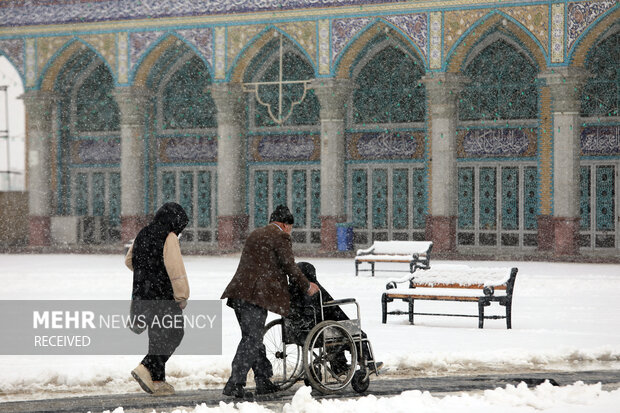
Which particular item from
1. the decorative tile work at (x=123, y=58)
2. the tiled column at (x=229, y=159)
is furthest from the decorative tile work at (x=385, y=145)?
the decorative tile work at (x=123, y=58)

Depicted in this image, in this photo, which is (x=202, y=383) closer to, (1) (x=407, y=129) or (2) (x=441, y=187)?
(2) (x=441, y=187)

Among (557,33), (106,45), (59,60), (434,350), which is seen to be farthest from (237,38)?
(434,350)

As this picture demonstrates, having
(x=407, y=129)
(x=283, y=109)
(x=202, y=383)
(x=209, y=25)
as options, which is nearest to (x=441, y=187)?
(x=407, y=129)

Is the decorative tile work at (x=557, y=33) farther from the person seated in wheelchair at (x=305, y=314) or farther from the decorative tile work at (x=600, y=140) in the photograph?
the person seated in wheelchair at (x=305, y=314)

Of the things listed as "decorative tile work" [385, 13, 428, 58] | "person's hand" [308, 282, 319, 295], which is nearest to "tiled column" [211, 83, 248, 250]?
"decorative tile work" [385, 13, 428, 58]

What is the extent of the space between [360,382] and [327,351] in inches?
12.7

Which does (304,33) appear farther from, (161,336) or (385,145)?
(161,336)

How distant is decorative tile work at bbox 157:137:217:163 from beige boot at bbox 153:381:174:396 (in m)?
20.8

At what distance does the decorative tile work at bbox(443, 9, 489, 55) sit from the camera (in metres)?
23.2

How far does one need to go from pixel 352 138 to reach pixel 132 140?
19.0ft

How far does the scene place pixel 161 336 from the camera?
6.95 m

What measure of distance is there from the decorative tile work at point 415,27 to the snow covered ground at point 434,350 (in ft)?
26.5

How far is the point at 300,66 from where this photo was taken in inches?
1045

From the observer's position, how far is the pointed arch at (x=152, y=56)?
1032 inches
